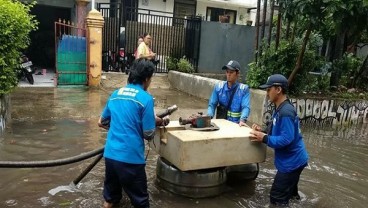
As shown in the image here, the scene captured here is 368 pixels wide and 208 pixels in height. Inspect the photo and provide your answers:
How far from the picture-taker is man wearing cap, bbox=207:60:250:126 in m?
5.32

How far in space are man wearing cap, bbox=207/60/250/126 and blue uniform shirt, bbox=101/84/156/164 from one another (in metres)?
1.73

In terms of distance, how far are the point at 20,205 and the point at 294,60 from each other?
7.59 metres

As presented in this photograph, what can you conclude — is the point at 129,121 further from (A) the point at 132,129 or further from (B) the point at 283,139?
(B) the point at 283,139

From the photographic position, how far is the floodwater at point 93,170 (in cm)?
476

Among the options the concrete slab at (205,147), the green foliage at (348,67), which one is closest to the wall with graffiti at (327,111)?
the green foliage at (348,67)

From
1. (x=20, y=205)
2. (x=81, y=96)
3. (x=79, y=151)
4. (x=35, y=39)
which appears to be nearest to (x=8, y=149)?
(x=79, y=151)

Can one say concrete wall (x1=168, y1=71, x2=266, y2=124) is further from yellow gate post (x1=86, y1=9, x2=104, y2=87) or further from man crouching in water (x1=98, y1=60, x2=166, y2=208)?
man crouching in water (x1=98, y1=60, x2=166, y2=208)

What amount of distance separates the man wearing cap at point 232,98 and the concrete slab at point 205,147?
0.63 meters

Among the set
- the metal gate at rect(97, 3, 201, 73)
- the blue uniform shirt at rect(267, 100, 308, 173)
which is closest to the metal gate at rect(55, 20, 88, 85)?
the metal gate at rect(97, 3, 201, 73)

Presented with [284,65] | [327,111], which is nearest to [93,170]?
[284,65]

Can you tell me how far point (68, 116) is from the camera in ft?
28.8

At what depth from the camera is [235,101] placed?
5469 mm

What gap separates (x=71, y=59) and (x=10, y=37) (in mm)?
5823

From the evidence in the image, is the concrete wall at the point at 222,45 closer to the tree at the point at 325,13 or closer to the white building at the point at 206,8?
the white building at the point at 206,8
